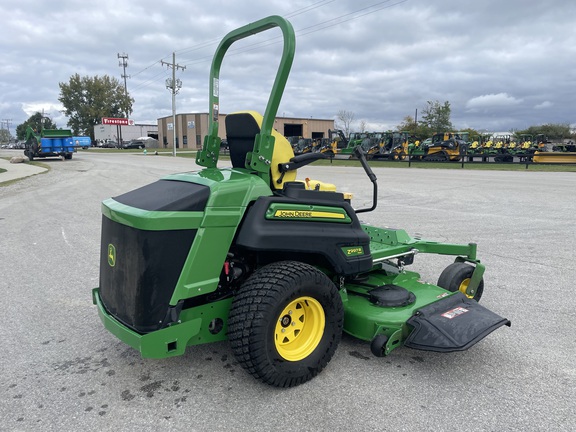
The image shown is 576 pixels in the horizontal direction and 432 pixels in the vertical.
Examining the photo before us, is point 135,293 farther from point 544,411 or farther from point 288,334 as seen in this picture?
point 544,411

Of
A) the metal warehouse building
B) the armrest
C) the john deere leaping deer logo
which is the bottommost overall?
the john deere leaping deer logo

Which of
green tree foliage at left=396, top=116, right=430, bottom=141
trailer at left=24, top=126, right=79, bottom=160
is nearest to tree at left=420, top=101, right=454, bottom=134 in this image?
green tree foliage at left=396, top=116, right=430, bottom=141

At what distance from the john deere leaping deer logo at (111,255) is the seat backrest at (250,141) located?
1.12m

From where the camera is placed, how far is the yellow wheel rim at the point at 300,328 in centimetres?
272

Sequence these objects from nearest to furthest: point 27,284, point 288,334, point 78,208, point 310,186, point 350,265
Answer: point 288,334, point 350,265, point 310,186, point 27,284, point 78,208

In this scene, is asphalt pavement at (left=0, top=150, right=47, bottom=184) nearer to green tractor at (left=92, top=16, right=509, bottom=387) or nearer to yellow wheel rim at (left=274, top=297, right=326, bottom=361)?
green tractor at (left=92, top=16, right=509, bottom=387)

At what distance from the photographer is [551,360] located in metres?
3.04

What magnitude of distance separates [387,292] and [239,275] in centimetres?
112

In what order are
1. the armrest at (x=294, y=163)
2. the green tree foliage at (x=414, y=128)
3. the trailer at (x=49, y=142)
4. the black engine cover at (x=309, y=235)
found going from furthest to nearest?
the green tree foliage at (x=414, y=128), the trailer at (x=49, y=142), the armrest at (x=294, y=163), the black engine cover at (x=309, y=235)

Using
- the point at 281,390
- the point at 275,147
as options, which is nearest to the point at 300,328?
the point at 281,390

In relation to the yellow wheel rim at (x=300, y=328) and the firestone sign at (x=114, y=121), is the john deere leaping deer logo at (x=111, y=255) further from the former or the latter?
the firestone sign at (x=114, y=121)

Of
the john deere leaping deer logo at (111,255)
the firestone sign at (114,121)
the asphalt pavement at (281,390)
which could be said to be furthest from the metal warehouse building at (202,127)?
the john deere leaping deer logo at (111,255)

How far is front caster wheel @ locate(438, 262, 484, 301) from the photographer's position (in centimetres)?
384

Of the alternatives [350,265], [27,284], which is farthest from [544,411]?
[27,284]
